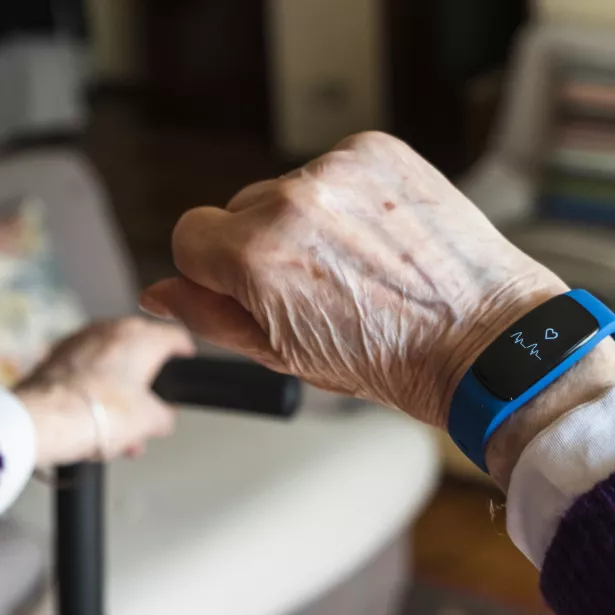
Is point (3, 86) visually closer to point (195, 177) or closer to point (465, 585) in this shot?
point (195, 177)

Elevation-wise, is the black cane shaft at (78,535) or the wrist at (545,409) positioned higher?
the wrist at (545,409)

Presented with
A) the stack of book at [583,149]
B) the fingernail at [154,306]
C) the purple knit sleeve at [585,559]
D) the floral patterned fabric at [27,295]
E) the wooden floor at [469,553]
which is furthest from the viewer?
the stack of book at [583,149]

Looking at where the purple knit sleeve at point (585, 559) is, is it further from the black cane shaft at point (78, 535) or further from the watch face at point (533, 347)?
the black cane shaft at point (78, 535)

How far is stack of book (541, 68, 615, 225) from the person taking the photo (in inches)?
87.4

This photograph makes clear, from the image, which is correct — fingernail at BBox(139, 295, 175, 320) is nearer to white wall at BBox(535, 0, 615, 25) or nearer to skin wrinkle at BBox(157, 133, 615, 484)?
skin wrinkle at BBox(157, 133, 615, 484)

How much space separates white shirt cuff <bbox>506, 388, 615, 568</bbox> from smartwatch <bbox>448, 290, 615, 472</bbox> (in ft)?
0.12

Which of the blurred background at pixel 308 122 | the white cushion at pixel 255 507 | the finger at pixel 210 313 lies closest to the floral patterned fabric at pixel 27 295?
the blurred background at pixel 308 122

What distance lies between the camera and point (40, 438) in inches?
33.6

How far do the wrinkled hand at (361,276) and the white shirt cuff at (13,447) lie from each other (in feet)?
0.52

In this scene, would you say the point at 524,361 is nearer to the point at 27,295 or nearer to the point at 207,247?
the point at 207,247

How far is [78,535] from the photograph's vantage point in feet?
2.92

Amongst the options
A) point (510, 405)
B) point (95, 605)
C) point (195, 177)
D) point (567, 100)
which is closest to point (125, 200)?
point (195, 177)

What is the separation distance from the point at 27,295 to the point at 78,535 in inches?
34.1

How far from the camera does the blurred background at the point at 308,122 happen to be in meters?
1.89
